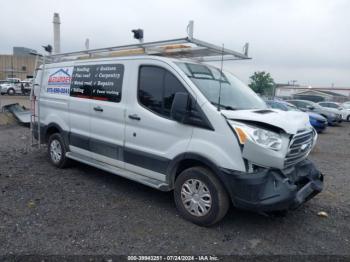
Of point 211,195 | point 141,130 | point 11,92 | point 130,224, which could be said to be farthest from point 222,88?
point 11,92

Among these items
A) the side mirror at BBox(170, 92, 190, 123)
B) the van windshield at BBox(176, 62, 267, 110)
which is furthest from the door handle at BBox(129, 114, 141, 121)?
the van windshield at BBox(176, 62, 267, 110)

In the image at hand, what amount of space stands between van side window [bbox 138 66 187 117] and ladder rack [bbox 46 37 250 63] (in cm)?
37

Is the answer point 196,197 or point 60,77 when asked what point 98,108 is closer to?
point 60,77

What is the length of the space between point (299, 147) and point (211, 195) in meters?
1.22

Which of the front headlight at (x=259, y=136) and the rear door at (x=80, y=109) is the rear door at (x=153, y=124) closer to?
the front headlight at (x=259, y=136)

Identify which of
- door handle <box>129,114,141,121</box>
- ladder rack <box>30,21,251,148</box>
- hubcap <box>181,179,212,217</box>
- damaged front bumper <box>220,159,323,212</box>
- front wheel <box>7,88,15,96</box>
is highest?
ladder rack <box>30,21,251,148</box>

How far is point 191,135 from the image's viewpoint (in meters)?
3.77

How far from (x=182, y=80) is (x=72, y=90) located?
2.61 metres

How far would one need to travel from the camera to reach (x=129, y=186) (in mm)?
5207

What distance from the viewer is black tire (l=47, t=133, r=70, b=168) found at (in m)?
5.86

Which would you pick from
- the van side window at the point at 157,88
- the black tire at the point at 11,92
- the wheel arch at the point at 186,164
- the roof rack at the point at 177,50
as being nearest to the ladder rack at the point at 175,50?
the roof rack at the point at 177,50

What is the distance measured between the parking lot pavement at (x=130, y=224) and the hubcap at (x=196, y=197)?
0.21 metres

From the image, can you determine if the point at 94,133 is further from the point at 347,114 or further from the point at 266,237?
the point at 347,114

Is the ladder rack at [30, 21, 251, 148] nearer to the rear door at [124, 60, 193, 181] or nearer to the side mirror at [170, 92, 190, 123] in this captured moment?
the rear door at [124, 60, 193, 181]
